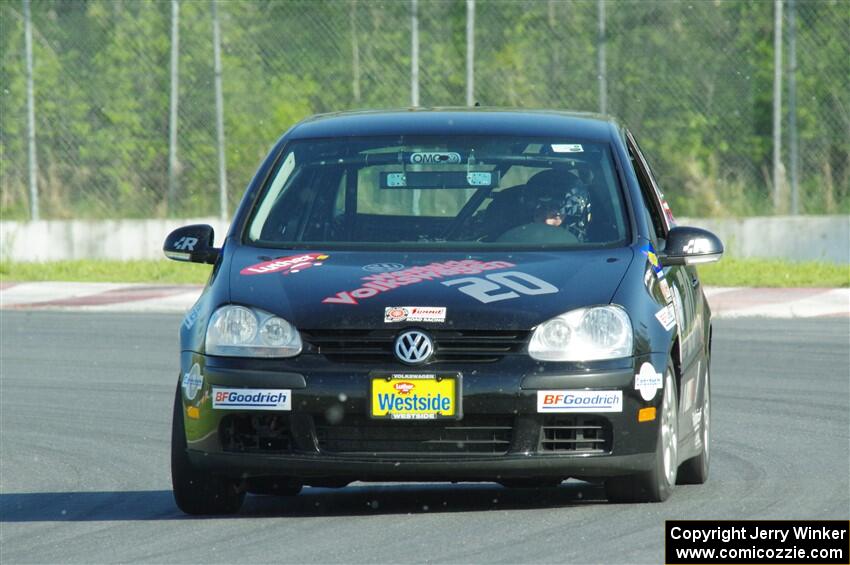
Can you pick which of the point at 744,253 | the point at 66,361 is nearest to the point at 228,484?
the point at 66,361

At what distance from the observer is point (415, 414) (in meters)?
6.70

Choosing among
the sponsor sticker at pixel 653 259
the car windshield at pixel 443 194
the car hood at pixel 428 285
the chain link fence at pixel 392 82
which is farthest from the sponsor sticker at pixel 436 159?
the chain link fence at pixel 392 82

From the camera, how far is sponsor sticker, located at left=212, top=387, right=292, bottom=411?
22.2 ft

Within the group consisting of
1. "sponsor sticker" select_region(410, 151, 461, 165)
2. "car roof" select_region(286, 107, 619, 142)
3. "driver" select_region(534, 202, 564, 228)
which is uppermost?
"car roof" select_region(286, 107, 619, 142)

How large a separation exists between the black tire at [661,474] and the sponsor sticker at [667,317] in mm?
142

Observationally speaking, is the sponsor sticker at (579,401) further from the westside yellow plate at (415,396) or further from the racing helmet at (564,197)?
the racing helmet at (564,197)

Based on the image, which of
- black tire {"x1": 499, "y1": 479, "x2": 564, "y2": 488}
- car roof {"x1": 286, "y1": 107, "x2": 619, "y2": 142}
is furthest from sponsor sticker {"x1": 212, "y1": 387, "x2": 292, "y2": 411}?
car roof {"x1": 286, "y1": 107, "x2": 619, "y2": 142}

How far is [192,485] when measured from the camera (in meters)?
7.12

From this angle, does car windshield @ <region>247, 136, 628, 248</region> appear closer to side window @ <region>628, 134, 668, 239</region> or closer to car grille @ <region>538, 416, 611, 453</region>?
side window @ <region>628, 134, 668, 239</region>

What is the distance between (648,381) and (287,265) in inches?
57.2

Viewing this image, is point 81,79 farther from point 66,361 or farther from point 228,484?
point 228,484

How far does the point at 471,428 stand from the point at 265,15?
16.7 metres

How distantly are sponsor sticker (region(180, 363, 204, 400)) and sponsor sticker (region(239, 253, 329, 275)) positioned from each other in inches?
18.0

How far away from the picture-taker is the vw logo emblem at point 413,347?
22.0ft
